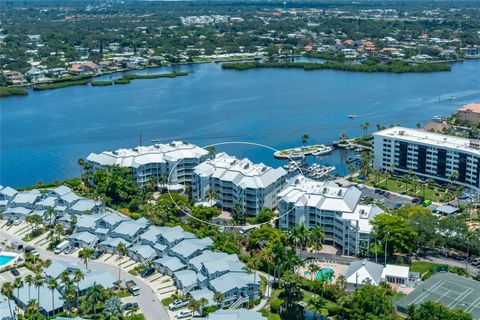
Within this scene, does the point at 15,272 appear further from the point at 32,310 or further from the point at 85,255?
the point at 32,310

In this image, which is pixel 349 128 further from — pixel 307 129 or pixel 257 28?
pixel 257 28

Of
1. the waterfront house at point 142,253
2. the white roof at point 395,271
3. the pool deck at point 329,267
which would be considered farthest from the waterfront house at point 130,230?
the white roof at point 395,271

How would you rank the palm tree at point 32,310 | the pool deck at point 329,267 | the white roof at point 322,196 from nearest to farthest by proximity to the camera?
the palm tree at point 32,310 → the pool deck at point 329,267 → the white roof at point 322,196

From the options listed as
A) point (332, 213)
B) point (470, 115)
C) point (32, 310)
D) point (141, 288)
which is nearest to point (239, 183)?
point (332, 213)

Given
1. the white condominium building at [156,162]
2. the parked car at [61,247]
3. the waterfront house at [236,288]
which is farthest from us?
the white condominium building at [156,162]

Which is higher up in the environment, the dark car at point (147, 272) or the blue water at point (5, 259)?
the blue water at point (5, 259)

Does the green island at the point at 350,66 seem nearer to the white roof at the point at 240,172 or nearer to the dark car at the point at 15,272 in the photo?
the white roof at the point at 240,172

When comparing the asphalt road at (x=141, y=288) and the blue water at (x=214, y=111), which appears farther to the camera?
the blue water at (x=214, y=111)
